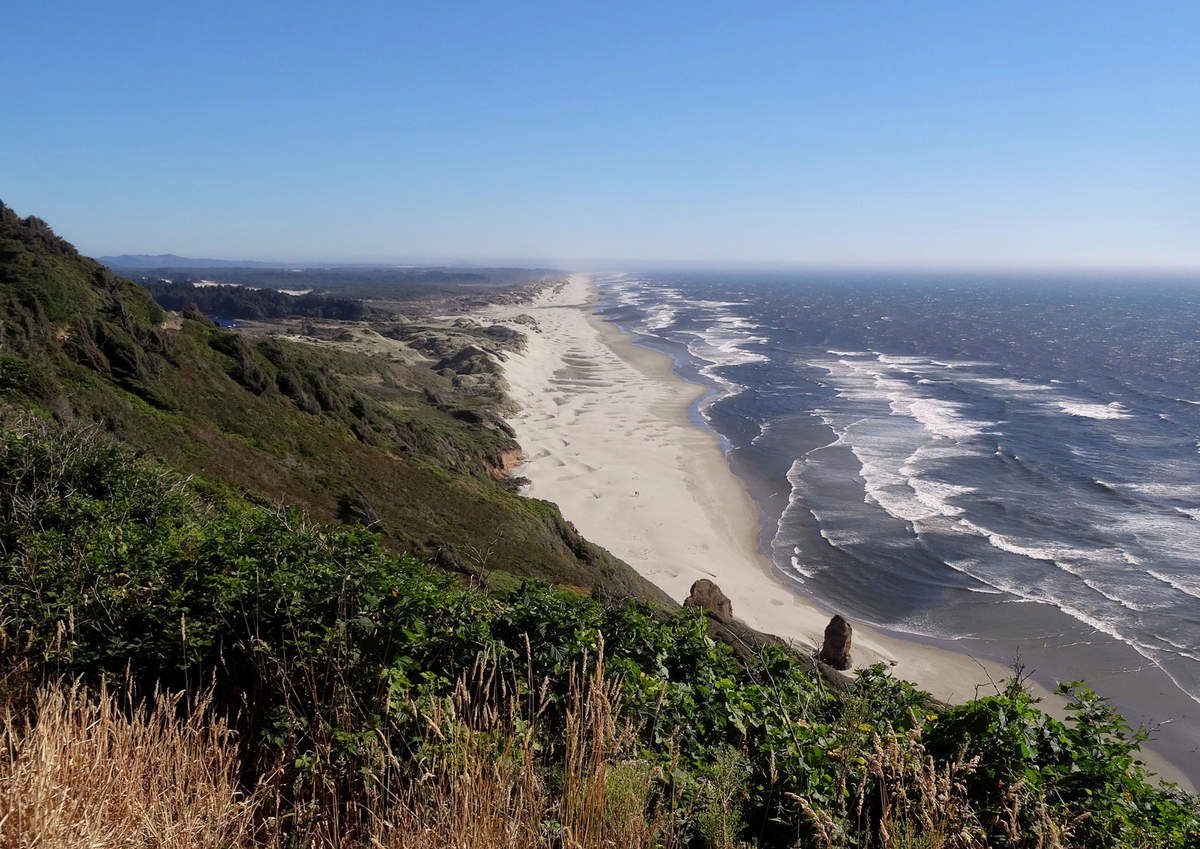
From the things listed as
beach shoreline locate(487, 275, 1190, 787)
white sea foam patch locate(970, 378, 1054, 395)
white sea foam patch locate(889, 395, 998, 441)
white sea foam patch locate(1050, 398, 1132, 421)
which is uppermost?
white sea foam patch locate(970, 378, 1054, 395)

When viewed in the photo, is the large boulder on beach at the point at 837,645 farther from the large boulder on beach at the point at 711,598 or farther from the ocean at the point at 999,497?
the ocean at the point at 999,497

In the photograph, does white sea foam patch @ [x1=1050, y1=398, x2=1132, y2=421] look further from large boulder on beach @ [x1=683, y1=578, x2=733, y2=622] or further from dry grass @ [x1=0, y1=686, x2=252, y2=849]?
dry grass @ [x1=0, y1=686, x2=252, y2=849]

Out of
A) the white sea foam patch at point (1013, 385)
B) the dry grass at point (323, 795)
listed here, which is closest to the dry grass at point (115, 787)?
the dry grass at point (323, 795)

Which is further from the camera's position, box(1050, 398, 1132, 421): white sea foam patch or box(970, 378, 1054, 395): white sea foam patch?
box(970, 378, 1054, 395): white sea foam patch

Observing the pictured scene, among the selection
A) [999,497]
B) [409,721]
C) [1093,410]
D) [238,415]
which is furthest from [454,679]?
[1093,410]

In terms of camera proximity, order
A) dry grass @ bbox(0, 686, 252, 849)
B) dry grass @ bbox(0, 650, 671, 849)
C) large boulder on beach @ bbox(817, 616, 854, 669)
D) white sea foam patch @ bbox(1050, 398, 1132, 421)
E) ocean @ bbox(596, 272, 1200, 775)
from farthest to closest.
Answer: white sea foam patch @ bbox(1050, 398, 1132, 421), ocean @ bbox(596, 272, 1200, 775), large boulder on beach @ bbox(817, 616, 854, 669), dry grass @ bbox(0, 650, 671, 849), dry grass @ bbox(0, 686, 252, 849)

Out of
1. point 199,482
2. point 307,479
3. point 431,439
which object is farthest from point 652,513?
point 199,482

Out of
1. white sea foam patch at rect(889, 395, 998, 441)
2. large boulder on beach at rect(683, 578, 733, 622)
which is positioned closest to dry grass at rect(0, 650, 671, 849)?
large boulder on beach at rect(683, 578, 733, 622)

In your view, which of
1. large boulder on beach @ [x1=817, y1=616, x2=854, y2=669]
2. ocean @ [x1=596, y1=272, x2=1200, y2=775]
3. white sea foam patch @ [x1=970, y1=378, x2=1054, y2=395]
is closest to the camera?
large boulder on beach @ [x1=817, y1=616, x2=854, y2=669]
